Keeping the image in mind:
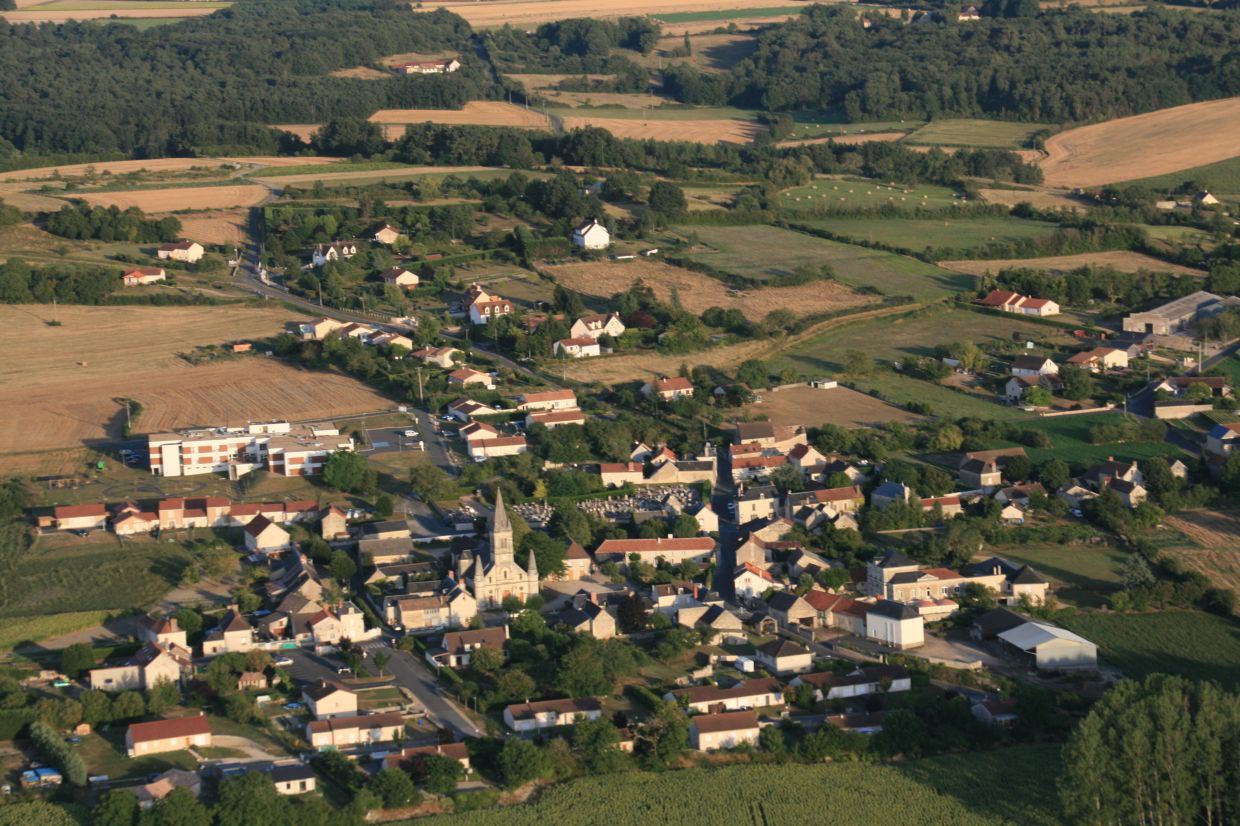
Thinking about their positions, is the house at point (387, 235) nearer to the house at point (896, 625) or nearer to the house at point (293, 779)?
the house at point (896, 625)

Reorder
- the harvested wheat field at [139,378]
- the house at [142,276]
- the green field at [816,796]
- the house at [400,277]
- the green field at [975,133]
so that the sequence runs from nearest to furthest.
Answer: the green field at [816,796] < the harvested wheat field at [139,378] < the house at [142,276] < the house at [400,277] < the green field at [975,133]

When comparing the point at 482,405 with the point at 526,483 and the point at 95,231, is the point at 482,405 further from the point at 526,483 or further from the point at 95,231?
the point at 95,231

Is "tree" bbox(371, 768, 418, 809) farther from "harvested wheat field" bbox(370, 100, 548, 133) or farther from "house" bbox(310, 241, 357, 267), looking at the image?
"harvested wheat field" bbox(370, 100, 548, 133)

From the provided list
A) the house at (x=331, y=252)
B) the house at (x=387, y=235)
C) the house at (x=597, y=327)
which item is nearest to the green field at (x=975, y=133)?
the house at (x=387, y=235)

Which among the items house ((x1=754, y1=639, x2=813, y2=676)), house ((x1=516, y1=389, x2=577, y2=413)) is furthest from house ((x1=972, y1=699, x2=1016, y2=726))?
house ((x1=516, y1=389, x2=577, y2=413))

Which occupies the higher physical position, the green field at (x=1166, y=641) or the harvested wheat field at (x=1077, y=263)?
the harvested wheat field at (x=1077, y=263)

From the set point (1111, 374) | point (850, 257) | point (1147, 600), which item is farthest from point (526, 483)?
point (850, 257)
